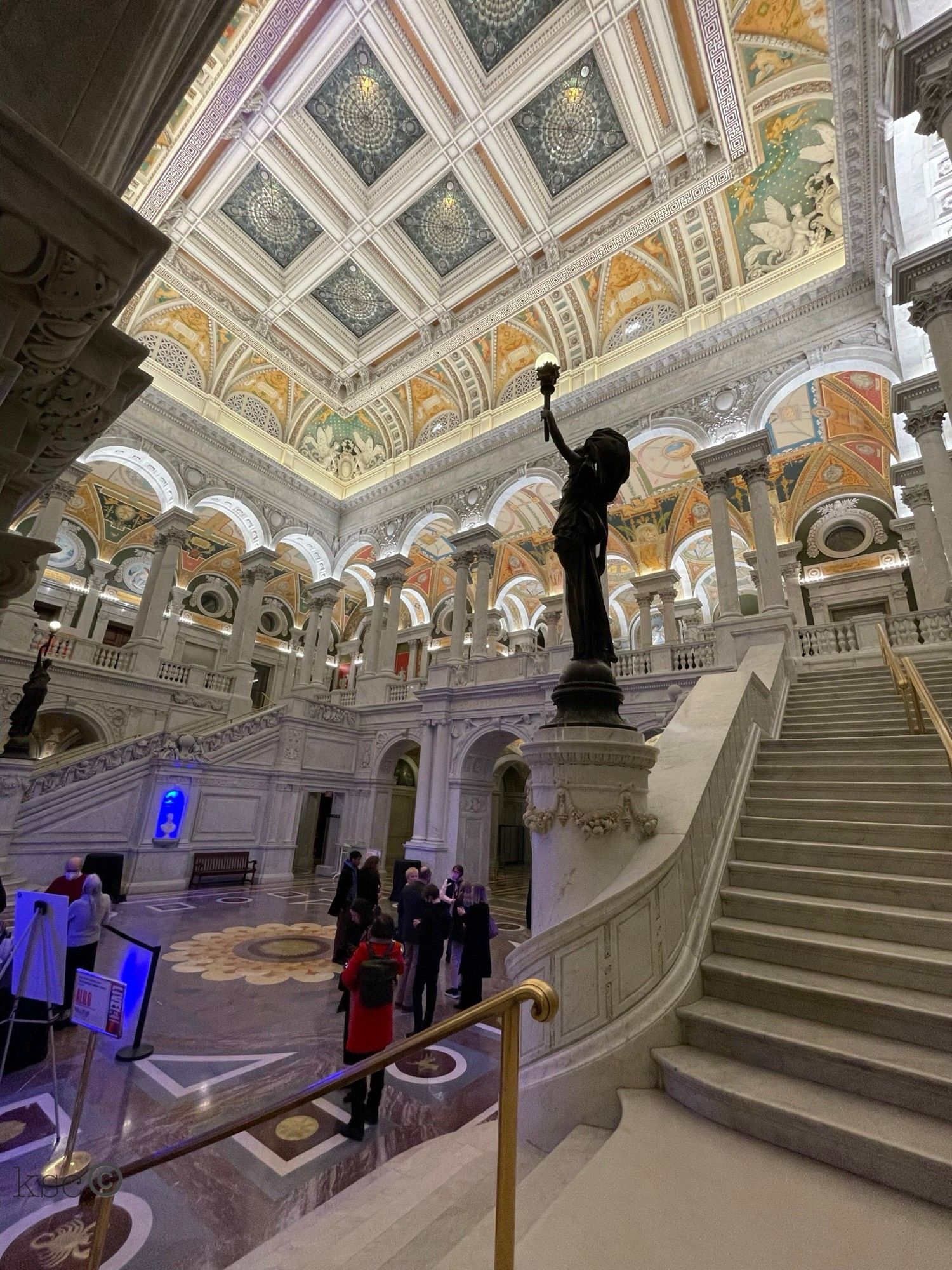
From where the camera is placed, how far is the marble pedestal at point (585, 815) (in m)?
3.14

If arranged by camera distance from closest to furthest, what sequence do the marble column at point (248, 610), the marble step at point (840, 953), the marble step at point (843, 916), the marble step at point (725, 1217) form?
the marble step at point (725, 1217), the marble step at point (840, 953), the marble step at point (843, 916), the marble column at point (248, 610)

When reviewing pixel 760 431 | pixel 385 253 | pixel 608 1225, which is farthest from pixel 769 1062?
pixel 385 253

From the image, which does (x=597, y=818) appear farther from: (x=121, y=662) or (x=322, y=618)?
(x=322, y=618)

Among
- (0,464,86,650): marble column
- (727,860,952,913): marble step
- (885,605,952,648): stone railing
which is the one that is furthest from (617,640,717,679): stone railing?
(0,464,86,650): marble column

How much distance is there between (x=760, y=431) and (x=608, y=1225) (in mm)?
13700

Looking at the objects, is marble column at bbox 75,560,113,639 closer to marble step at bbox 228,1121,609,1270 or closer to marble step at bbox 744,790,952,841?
marble step at bbox 228,1121,609,1270

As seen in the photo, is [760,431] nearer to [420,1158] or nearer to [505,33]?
[505,33]

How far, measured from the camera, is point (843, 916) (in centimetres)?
309

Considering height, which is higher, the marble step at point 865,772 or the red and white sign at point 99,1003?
the marble step at point 865,772

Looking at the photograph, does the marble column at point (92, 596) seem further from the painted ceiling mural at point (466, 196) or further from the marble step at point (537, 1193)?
the marble step at point (537, 1193)

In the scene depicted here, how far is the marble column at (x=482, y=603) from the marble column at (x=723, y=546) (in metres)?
5.99

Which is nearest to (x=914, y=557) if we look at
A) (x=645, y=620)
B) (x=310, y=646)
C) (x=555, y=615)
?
(x=645, y=620)

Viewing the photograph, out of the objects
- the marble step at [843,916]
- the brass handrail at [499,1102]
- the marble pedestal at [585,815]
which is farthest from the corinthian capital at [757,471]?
the brass handrail at [499,1102]

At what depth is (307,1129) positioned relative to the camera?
3.45 m
